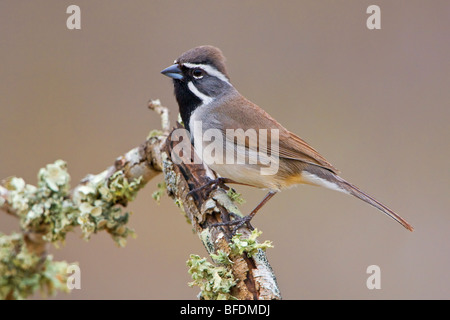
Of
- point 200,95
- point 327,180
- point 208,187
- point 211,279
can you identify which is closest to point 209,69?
point 200,95

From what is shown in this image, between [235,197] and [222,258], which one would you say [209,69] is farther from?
[222,258]

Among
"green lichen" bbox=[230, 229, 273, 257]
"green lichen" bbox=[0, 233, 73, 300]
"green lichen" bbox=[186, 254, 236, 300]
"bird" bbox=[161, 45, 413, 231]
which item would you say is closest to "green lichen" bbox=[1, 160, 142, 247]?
"green lichen" bbox=[0, 233, 73, 300]

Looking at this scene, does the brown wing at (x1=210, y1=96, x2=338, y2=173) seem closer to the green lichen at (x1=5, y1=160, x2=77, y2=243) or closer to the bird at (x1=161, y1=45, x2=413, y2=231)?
the bird at (x1=161, y1=45, x2=413, y2=231)

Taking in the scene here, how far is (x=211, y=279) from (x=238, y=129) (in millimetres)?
1323

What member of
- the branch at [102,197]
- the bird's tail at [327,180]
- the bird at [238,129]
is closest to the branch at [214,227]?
the branch at [102,197]

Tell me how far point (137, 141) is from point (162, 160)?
3.06m

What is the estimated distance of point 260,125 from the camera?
3.86 m

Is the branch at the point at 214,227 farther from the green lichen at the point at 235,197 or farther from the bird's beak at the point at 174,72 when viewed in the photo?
the bird's beak at the point at 174,72

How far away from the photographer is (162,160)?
3682mm

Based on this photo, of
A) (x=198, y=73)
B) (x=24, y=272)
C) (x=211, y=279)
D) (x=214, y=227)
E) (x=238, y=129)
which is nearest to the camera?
(x=211, y=279)

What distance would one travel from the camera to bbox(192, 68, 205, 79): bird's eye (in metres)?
3.92

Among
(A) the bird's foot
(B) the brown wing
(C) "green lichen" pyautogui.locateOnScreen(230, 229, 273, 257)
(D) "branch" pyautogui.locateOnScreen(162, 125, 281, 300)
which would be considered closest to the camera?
(D) "branch" pyautogui.locateOnScreen(162, 125, 281, 300)

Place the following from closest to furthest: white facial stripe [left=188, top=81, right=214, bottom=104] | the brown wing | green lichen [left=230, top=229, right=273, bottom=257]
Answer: green lichen [left=230, top=229, right=273, bottom=257] < the brown wing < white facial stripe [left=188, top=81, right=214, bottom=104]

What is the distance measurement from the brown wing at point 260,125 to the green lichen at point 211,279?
1.21 metres
